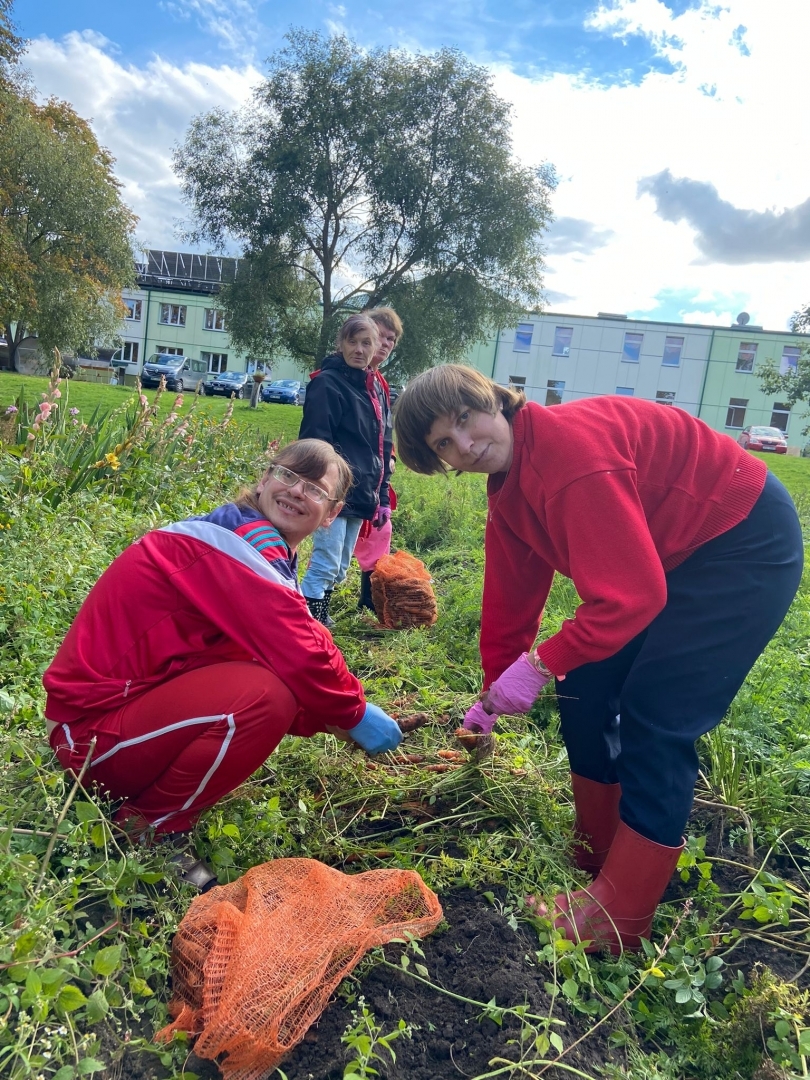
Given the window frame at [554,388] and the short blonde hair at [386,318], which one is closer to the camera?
the short blonde hair at [386,318]

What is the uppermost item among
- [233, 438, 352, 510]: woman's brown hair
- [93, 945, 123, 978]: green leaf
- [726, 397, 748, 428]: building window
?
[726, 397, 748, 428]: building window

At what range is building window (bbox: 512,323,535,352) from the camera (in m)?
40.4

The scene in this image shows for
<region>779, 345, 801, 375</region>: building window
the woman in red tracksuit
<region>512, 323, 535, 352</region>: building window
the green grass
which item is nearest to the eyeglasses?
the woman in red tracksuit

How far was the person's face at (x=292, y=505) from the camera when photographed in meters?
2.04

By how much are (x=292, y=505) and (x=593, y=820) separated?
1.26m

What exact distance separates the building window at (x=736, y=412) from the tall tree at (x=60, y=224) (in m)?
30.3

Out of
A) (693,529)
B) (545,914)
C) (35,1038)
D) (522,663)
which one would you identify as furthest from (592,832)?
(35,1038)

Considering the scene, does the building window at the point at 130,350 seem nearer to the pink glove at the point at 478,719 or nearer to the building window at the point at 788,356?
the building window at the point at 788,356

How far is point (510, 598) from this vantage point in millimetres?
2279

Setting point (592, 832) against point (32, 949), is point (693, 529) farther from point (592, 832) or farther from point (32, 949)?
point (32, 949)

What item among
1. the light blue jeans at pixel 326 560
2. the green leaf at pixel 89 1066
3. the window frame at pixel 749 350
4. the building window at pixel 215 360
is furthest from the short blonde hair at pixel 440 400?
the building window at pixel 215 360

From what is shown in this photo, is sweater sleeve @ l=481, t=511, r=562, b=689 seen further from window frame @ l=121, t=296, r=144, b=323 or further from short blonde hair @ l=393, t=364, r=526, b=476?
window frame @ l=121, t=296, r=144, b=323

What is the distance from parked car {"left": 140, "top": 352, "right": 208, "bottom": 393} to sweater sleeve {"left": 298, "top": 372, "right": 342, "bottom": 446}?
94.9 feet

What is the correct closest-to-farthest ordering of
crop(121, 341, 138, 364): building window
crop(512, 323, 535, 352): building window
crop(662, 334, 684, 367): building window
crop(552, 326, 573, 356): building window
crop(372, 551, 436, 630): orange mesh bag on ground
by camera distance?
crop(372, 551, 436, 630): orange mesh bag on ground → crop(662, 334, 684, 367): building window → crop(552, 326, 573, 356): building window → crop(512, 323, 535, 352): building window → crop(121, 341, 138, 364): building window
